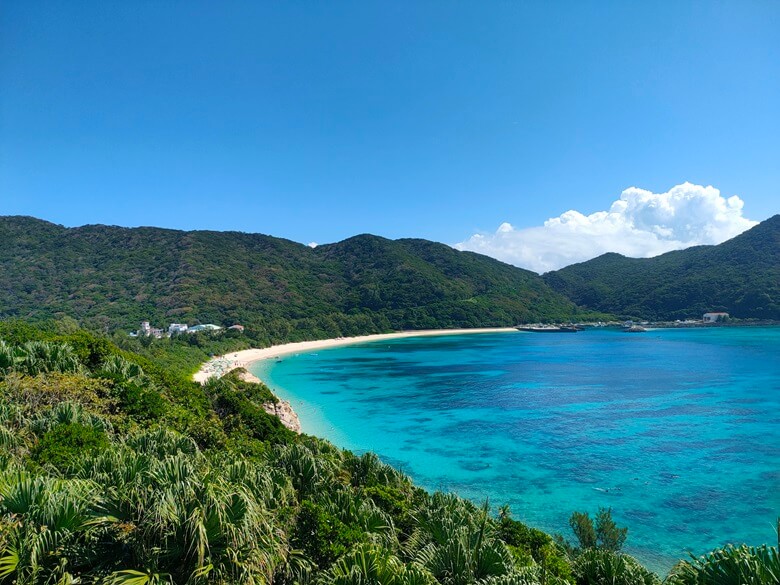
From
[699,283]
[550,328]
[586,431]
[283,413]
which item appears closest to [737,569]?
[586,431]

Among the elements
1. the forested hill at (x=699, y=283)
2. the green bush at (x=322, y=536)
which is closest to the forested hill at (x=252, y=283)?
the forested hill at (x=699, y=283)

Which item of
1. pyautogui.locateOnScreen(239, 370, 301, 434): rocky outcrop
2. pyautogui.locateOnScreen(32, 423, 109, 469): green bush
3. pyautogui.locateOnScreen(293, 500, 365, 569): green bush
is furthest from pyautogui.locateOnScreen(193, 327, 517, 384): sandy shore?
pyautogui.locateOnScreen(293, 500, 365, 569): green bush

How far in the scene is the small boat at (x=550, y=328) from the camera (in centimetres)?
12650

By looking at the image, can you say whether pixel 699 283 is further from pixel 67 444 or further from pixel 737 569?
pixel 67 444

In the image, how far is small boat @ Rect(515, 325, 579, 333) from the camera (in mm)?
126500

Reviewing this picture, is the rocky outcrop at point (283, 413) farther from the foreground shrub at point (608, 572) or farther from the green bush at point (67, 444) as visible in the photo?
the foreground shrub at point (608, 572)

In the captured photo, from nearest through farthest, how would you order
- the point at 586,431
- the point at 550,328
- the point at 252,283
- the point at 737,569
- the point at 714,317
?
the point at 737,569 → the point at 586,431 → the point at 252,283 → the point at 714,317 → the point at 550,328

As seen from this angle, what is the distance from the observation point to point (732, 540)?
1673 cm

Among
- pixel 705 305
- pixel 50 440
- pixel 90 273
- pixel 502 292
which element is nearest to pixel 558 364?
pixel 50 440

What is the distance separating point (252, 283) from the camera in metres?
117

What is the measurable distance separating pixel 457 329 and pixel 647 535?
107m

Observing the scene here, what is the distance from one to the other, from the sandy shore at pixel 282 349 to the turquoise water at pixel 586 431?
5386mm

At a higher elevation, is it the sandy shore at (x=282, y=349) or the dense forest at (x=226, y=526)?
the dense forest at (x=226, y=526)

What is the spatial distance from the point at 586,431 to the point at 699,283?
134 meters
